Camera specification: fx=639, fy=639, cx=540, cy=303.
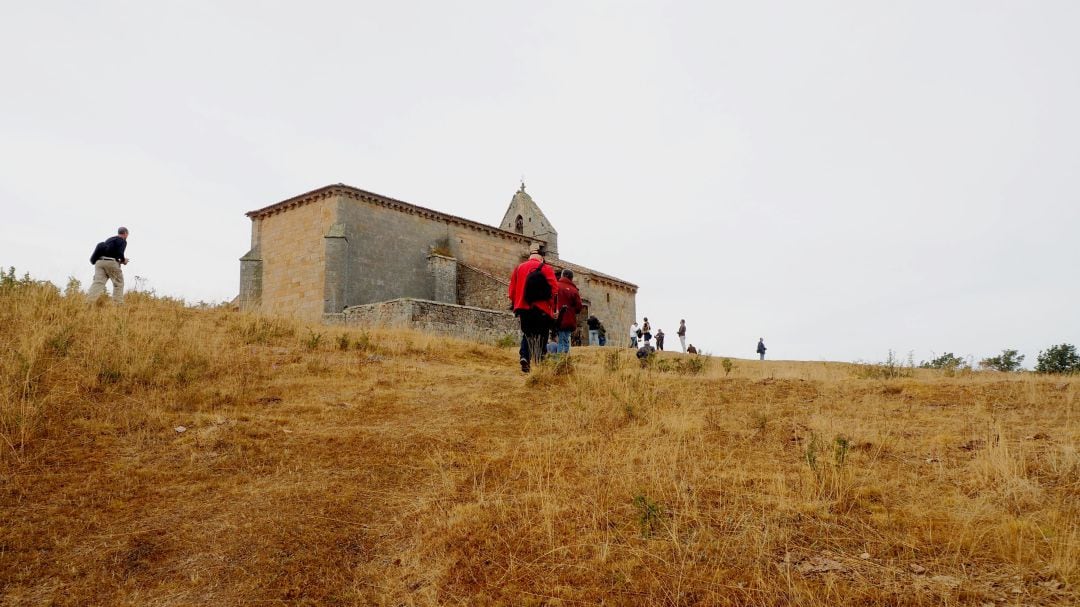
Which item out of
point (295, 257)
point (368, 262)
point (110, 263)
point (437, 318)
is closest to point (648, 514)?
point (110, 263)

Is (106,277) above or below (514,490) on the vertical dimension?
above

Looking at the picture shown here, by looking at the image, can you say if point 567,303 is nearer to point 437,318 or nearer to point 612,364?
point 612,364

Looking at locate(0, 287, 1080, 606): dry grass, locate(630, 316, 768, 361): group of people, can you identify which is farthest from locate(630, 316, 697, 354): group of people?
locate(0, 287, 1080, 606): dry grass

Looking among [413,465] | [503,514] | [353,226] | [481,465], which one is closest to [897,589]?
[503,514]

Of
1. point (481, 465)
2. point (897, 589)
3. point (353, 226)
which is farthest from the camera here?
point (353, 226)

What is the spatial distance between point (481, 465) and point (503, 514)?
1057 millimetres

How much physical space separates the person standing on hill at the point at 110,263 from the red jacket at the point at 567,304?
8.15 metres

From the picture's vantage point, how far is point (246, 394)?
741cm

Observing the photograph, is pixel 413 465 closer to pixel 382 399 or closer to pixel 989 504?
pixel 382 399

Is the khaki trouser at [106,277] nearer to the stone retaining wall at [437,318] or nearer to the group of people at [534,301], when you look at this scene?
the stone retaining wall at [437,318]

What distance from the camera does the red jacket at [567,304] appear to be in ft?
39.3

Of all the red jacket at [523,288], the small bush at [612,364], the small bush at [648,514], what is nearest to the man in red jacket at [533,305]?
the red jacket at [523,288]

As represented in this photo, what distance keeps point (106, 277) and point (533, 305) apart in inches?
336

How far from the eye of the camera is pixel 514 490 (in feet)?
15.5
